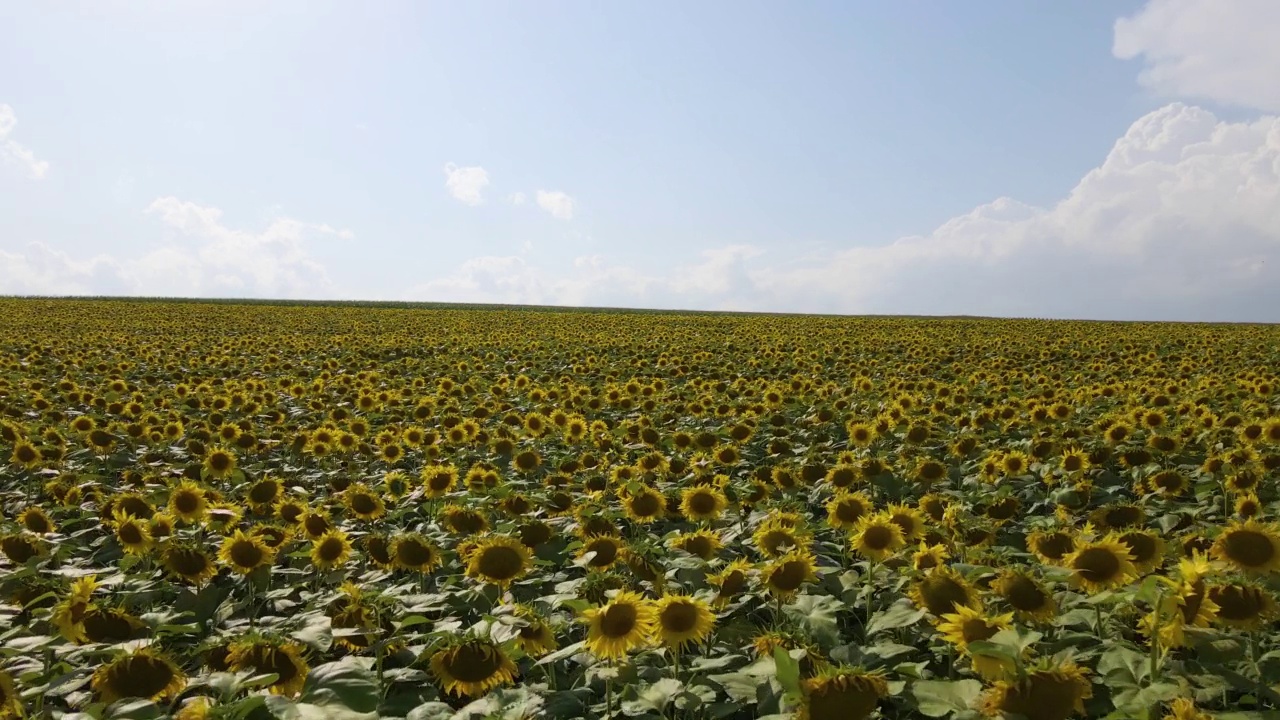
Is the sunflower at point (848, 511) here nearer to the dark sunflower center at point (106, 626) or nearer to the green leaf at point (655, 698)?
the green leaf at point (655, 698)

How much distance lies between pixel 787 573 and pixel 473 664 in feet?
4.86

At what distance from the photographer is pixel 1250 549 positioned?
340cm

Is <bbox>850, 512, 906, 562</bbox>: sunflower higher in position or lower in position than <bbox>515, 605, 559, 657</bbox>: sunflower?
higher

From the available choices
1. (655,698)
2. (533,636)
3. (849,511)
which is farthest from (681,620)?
(849,511)

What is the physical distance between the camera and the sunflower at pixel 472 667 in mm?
2988

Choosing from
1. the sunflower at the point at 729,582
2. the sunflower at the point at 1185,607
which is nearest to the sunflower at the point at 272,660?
the sunflower at the point at 729,582

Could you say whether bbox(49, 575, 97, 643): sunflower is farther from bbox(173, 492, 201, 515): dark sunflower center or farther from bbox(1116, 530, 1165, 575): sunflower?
bbox(1116, 530, 1165, 575): sunflower

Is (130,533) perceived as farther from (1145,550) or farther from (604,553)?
(1145,550)

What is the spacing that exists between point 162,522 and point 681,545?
10.9 ft

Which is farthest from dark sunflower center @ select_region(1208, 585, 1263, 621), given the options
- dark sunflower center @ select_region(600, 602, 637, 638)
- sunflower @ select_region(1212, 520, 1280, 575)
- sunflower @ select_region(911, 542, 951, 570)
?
dark sunflower center @ select_region(600, 602, 637, 638)

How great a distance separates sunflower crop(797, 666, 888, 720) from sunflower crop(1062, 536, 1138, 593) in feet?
4.90

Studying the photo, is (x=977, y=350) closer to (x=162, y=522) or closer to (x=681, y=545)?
(x=681, y=545)

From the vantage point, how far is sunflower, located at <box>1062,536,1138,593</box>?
334cm

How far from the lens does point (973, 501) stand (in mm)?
5699
